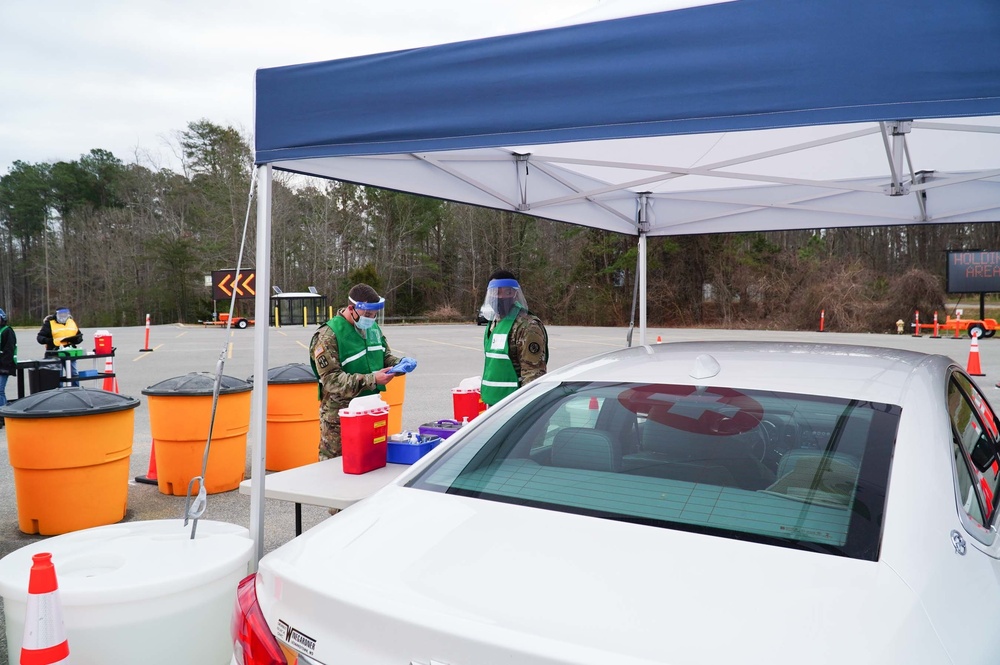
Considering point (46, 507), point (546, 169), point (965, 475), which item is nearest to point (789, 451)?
point (965, 475)

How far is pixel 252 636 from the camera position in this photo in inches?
64.0

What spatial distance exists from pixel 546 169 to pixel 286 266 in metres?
58.2

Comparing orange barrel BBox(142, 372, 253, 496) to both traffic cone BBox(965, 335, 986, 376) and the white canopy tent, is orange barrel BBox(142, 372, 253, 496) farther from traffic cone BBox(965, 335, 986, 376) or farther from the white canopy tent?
traffic cone BBox(965, 335, 986, 376)

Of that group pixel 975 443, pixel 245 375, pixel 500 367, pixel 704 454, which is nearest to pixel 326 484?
pixel 704 454

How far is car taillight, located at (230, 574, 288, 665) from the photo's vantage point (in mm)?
1568

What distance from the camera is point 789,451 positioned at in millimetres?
2096

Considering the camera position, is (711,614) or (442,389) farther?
(442,389)

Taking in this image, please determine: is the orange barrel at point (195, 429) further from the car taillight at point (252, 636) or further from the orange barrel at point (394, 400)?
the car taillight at point (252, 636)

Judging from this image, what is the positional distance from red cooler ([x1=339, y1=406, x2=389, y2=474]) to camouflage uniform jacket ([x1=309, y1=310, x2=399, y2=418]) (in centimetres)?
135

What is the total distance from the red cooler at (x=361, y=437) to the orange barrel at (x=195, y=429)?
9.41 feet

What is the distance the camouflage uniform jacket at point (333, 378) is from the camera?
189 inches

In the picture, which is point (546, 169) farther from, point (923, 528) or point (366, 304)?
point (923, 528)

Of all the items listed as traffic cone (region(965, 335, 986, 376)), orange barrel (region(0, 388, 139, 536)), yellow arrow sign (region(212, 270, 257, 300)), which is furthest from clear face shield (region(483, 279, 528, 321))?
yellow arrow sign (region(212, 270, 257, 300))

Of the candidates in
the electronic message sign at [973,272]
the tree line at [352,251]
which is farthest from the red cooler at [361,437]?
the tree line at [352,251]
